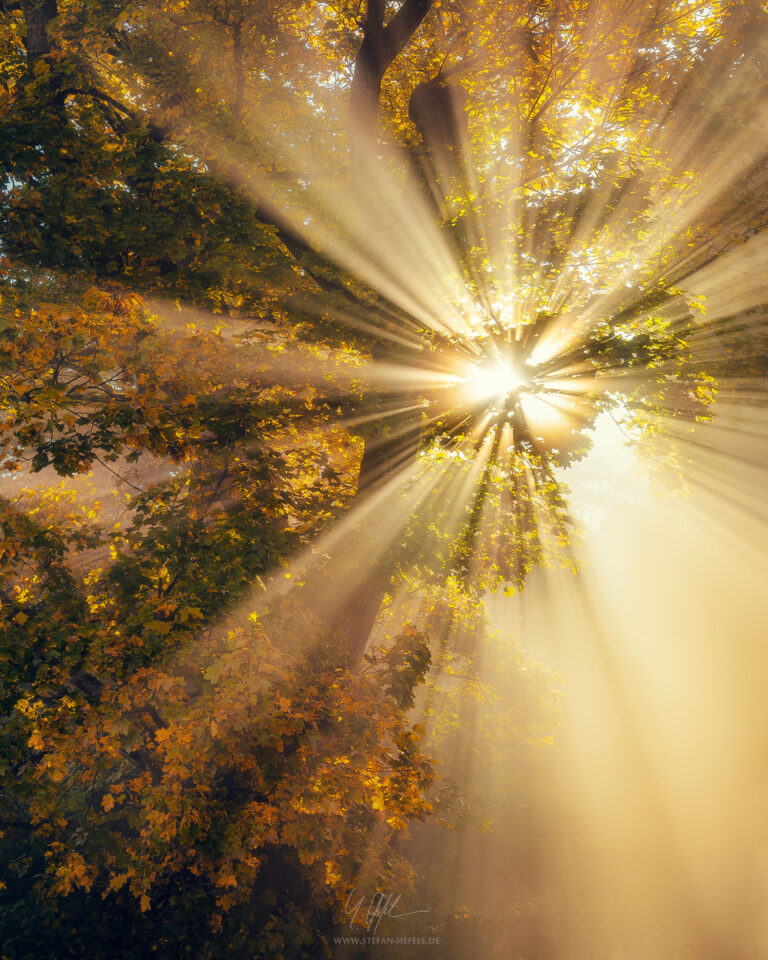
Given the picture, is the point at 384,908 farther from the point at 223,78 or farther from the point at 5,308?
the point at 223,78

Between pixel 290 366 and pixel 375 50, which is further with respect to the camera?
pixel 290 366

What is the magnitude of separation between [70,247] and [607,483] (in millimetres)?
41657

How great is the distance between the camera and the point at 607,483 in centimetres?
4244

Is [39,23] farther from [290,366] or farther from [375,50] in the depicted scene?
[290,366]
